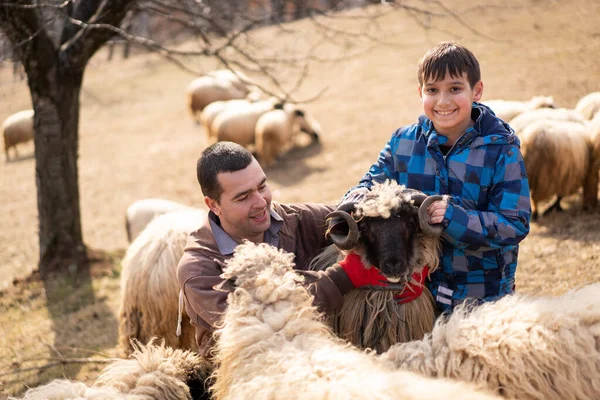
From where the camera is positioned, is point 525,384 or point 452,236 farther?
point 452,236

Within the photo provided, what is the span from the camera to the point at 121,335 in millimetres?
4965

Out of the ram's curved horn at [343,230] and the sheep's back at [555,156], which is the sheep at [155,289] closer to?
the ram's curved horn at [343,230]

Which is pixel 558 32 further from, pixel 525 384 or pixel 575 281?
pixel 525 384

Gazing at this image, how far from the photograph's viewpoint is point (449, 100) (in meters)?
2.97

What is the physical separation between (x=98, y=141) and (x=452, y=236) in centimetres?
1628

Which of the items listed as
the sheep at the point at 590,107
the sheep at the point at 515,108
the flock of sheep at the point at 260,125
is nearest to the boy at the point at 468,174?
the sheep at the point at 515,108

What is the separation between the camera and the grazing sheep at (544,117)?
638 cm

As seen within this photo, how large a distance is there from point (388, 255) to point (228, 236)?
934 millimetres

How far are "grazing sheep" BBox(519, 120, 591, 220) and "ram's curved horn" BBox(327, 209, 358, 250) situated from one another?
4.01 metres

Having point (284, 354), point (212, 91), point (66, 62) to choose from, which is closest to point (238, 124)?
point (212, 91)

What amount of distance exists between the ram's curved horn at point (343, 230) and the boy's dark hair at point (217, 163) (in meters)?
0.63

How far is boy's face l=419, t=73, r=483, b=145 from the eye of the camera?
2959 millimetres

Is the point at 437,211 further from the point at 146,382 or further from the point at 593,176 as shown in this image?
the point at 593,176

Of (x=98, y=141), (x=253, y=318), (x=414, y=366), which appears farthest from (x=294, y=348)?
(x=98, y=141)
